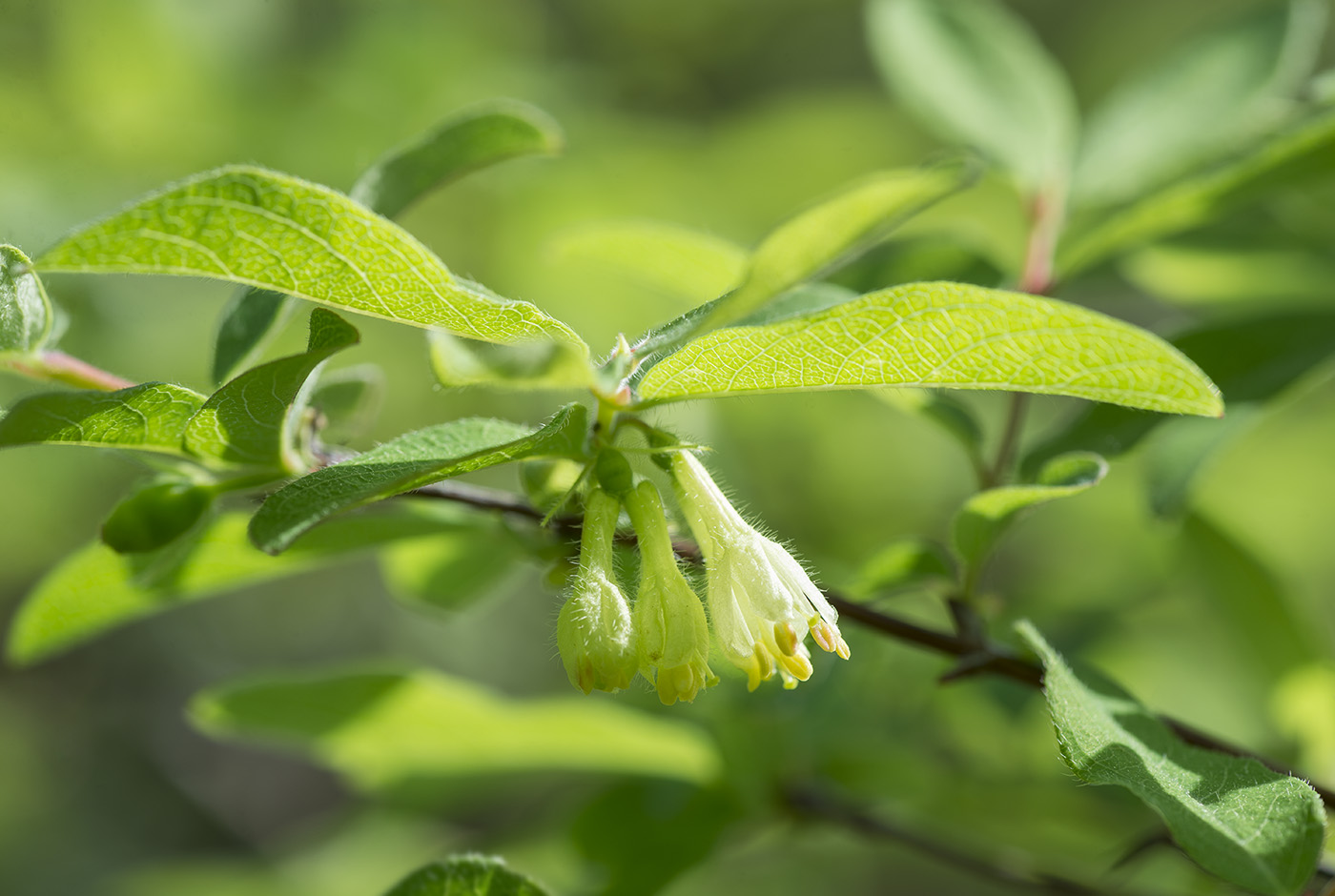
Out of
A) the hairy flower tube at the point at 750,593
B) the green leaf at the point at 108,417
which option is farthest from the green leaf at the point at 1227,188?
the green leaf at the point at 108,417

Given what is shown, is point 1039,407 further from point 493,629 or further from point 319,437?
point 319,437

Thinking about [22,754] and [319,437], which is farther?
[22,754]

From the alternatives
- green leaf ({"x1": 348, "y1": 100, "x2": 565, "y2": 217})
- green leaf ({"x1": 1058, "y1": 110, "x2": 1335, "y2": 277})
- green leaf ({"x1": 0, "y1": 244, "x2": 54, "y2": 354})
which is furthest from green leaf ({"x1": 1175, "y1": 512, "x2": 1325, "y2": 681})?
green leaf ({"x1": 0, "y1": 244, "x2": 54, "y2": 354})

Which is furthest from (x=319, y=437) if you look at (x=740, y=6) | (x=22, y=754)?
(x=740, y=6)

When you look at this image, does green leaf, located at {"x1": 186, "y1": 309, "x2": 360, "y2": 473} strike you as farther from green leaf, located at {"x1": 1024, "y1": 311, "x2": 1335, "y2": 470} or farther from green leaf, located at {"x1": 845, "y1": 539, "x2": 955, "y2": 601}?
green leaf, located at {"x1": 1024, "y1": 311, "x2": 1335, "y2": 470}

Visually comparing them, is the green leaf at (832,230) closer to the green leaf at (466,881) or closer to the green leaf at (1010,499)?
the green leaf at (1010,499)

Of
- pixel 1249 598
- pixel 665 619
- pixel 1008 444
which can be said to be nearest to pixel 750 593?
pixel 665 619
